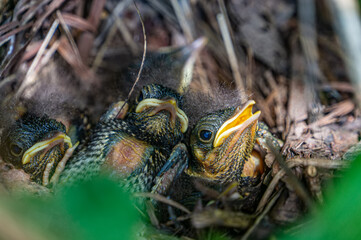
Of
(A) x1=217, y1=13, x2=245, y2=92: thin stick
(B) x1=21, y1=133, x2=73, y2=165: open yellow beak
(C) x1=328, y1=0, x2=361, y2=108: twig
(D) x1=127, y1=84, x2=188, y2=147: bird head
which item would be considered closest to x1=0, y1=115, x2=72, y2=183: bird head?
(B) x1=21, y1=133, x2=73, y2=165: open yellow beak

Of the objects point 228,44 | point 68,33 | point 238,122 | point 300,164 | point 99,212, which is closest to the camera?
point 99,212

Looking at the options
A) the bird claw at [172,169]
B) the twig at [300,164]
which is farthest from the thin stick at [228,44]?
the twig at [300,164]

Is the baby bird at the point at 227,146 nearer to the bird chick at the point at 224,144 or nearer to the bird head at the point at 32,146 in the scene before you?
the bird chick at the point at 224,144

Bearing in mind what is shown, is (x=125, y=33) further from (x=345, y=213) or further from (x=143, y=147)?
(x=345, y=213)

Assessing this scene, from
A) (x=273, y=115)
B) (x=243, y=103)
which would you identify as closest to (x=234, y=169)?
(x=243, y=103)

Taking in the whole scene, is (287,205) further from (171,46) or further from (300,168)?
(171,46)

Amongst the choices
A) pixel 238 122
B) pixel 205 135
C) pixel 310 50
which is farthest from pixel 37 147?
pixel 310 50
